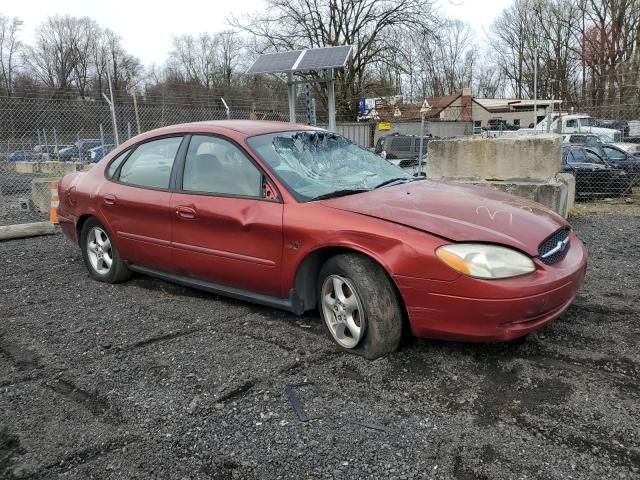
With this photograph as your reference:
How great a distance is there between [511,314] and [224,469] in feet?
5.50

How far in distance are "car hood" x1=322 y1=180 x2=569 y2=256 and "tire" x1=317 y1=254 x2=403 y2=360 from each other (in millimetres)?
341

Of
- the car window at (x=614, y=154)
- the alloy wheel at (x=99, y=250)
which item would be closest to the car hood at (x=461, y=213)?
the alloy wheel at (x=99, y=250)

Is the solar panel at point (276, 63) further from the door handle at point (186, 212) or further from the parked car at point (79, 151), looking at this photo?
the parked car at point (79, 151)

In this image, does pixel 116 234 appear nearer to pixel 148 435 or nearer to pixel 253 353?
pixel 253 353

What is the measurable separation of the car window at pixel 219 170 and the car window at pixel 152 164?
0.23m

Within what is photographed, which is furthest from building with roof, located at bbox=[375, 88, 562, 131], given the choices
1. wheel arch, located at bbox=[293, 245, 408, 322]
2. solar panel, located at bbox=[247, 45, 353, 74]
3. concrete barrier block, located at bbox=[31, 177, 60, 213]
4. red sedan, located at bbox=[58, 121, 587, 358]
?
wheel arch, located at bbox=[293, 245, 408, 322]

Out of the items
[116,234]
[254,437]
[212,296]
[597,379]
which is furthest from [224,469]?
[116,234]

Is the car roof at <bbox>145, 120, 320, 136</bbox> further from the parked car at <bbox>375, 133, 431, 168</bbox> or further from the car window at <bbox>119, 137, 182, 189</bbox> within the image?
the parked car at <bbox>375, 133, 431, 168</bbox>

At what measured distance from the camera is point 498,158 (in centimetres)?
741

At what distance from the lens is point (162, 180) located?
448 cm

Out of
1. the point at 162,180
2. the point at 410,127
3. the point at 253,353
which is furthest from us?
the point at 410,127

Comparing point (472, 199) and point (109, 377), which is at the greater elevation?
point (472, 199)

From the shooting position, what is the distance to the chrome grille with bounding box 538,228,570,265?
316 cm

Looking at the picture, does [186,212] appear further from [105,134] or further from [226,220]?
[105,134]
